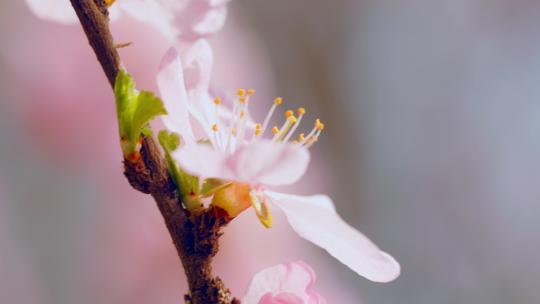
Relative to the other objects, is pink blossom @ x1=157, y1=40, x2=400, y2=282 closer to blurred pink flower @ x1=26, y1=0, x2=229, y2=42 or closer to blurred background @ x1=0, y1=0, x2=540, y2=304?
blurred pink flower @ x1=26, y1=0, x2=229, y2=42

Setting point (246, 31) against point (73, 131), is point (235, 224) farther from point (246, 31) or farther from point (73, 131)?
point (246, 31)

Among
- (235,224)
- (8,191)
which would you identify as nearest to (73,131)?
(8,191)

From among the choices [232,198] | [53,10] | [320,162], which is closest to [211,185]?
[232,198]

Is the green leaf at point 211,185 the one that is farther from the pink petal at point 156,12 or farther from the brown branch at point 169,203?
the pink petal at point 156,12

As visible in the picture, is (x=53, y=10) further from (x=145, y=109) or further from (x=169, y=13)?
(x=145, y=109)

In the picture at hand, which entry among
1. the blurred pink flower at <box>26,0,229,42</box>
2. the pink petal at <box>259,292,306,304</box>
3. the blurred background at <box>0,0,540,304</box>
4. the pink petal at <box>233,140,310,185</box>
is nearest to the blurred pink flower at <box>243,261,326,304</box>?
the pink petal at <box>259,292,306,304</box>

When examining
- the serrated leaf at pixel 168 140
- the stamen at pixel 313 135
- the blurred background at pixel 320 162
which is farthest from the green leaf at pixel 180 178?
the blurred background at pixel 320 162
